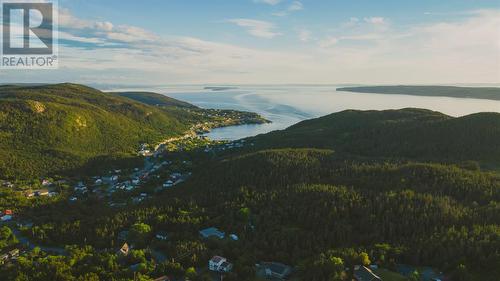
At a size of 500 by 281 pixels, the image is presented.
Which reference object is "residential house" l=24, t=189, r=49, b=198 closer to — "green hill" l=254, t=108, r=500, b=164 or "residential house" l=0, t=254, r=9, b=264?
"residential house" l=0, t=254, r=9, b=264

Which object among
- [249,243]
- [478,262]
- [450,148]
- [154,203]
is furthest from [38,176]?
[450,148]

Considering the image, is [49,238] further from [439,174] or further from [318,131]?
[318,131]

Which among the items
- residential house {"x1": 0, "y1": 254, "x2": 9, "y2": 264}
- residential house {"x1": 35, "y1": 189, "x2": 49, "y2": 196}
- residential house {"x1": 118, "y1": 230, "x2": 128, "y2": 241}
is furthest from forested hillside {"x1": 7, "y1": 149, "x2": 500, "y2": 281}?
residential house {"x1": 35, "y1": 189, "x2": 49, "y2": 196}

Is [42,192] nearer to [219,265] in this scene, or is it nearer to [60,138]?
[60,138]

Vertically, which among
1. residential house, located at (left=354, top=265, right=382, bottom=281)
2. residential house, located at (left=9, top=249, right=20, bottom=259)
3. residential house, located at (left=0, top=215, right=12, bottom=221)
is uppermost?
residential house, located at (left=354, top=265, right=382, bottom=281)

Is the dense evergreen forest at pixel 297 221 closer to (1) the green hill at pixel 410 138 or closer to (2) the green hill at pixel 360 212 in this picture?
(2) the green hill at pixel 360 212

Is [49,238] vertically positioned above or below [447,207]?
below

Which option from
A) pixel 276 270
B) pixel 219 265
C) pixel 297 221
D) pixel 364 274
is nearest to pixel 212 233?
pixel 219 265
